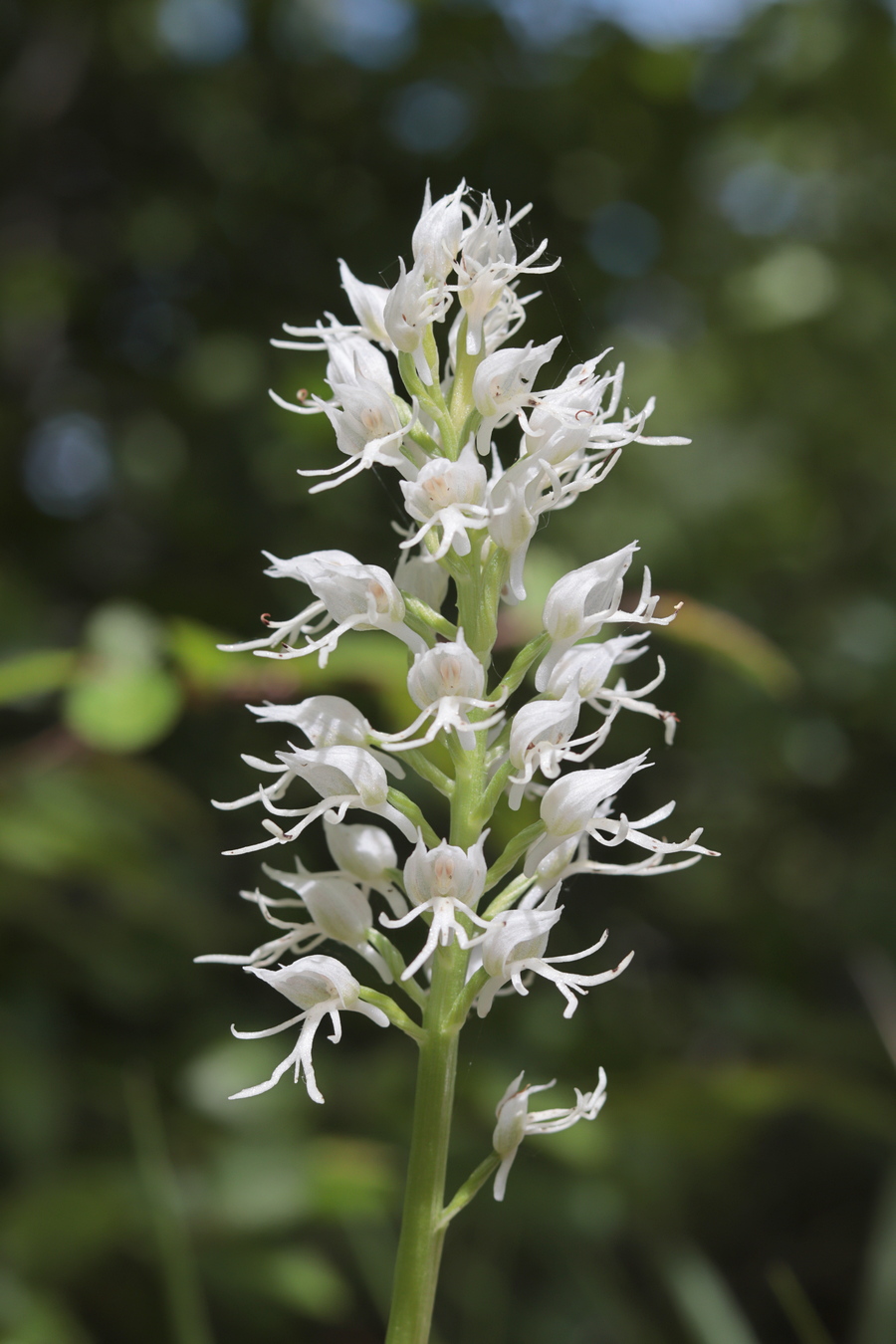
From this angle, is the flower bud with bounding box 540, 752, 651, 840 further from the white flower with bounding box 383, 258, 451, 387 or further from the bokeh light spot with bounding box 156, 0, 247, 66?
the bokeh light spot with bounding box 156, 0, 247, 66

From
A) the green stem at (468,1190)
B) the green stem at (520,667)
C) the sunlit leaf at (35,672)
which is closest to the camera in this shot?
the green stem at (468,1190)

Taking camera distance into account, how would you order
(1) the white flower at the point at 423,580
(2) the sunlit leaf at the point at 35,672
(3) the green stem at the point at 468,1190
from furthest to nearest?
(2) the sunlit leaf at the point at 35,672, (1) the white flower at the point at 423,580, (3) the green stem at the point at 468,1190

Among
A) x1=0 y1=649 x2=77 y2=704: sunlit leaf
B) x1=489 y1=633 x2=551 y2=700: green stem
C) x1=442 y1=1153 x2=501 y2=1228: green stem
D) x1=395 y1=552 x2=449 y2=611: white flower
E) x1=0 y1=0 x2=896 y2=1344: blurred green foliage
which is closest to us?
x1=442 y1=1153 x2=501 y2=1228: green stem

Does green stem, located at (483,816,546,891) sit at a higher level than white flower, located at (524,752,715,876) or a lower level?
lower

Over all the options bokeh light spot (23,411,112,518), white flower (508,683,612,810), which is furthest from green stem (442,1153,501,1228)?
bokeh light spot (23,411,112,518)

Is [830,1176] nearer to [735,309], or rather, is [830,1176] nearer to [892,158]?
[735,309]

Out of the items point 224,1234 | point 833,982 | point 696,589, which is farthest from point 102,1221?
point 833,982

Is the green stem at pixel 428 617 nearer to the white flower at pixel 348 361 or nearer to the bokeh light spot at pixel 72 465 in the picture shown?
the white flower at pixel 348 361

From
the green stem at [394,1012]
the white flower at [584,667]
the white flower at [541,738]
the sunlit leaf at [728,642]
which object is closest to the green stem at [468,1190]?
the green stem at [394,1012]
